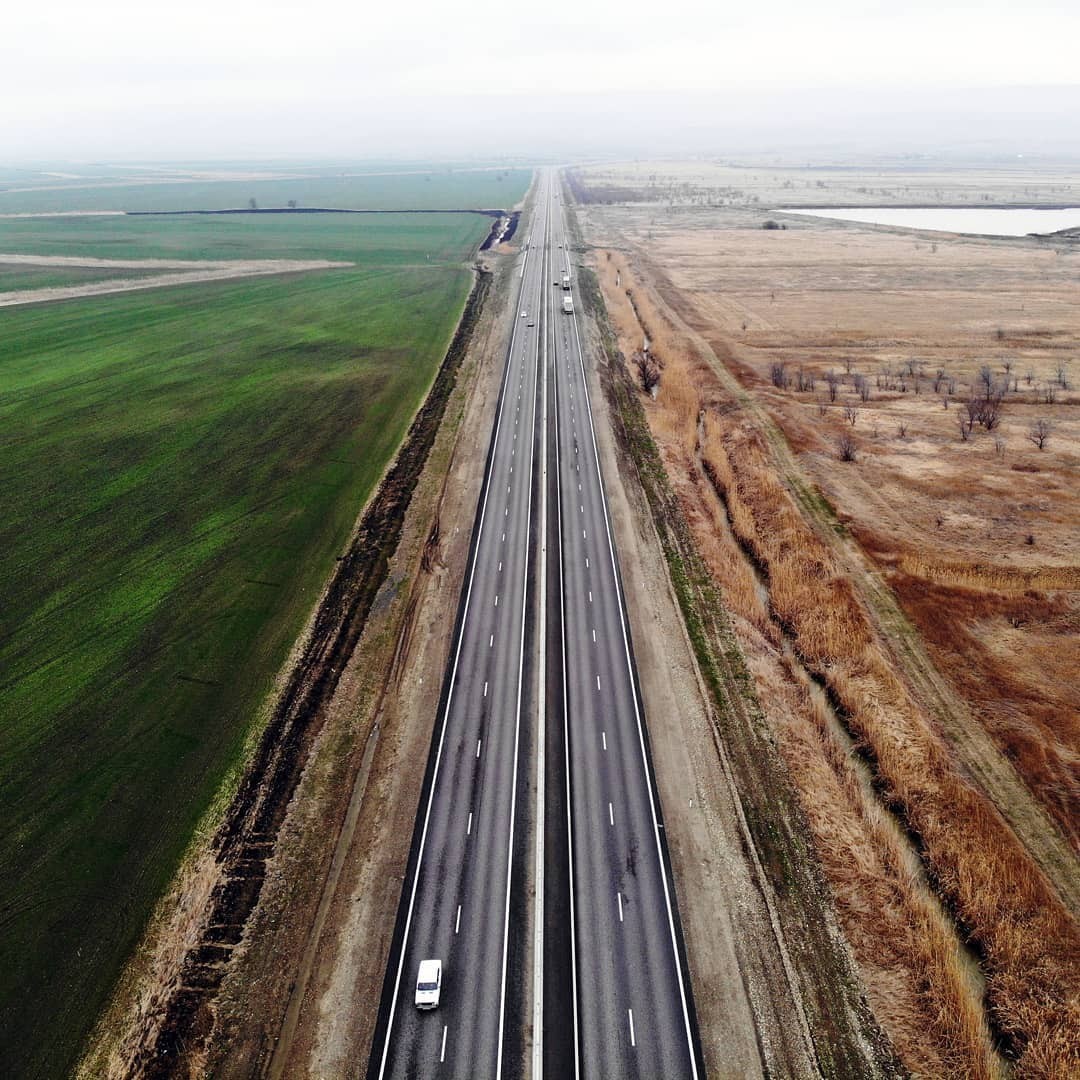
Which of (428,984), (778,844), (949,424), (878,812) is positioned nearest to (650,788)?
(778,844)

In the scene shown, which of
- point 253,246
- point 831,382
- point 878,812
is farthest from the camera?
point 253,246

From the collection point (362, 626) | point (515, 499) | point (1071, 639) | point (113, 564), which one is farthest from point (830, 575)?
point (113, 564)

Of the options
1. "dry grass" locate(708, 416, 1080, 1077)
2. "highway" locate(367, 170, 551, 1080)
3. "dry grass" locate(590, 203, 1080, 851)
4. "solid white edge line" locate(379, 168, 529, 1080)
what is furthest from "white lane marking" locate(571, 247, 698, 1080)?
"dry grass" locate(590, 203, 1080, 851)

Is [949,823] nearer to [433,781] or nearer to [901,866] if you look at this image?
[901,866]

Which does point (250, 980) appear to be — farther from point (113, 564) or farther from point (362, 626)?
point (113, 564)

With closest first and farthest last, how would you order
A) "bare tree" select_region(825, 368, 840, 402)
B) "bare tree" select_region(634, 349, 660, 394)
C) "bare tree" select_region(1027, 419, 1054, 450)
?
"bare tree" select_region(1027, 419, 1054, 450), "bare tree" select_region(825, 368, 840, 402), "bare tree" select_region(634, 349, 660, 394)

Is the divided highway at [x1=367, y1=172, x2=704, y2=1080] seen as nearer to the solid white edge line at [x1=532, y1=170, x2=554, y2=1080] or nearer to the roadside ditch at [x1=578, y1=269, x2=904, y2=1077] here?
the solid white edge line at [x1=532, y1=170, x2=554, y2=1080]

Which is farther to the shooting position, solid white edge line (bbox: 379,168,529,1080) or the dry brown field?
the dry brown field

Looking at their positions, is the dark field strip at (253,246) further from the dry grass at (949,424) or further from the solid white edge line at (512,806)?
the solid white edge line at (512,806)
